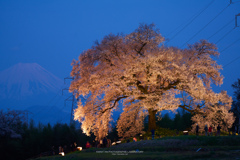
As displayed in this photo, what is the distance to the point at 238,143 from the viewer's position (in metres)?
21.1

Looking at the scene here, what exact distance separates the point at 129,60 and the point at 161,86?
20.2ft

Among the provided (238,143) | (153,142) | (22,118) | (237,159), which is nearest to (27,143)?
(22,118)

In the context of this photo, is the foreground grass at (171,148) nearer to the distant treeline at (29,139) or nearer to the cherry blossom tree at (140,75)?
the cherry blossom tree at (140,75)

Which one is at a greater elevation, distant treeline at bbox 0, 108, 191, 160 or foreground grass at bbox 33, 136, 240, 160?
distant treeline at bbox 0, 108, 191, 160

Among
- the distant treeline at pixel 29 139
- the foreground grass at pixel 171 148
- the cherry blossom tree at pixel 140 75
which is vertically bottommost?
the foreground grass at pixel 171 148

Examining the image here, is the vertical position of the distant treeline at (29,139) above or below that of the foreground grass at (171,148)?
above

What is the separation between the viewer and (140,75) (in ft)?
106

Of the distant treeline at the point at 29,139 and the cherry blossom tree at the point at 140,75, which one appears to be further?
the distant treeline at the point at 29,139

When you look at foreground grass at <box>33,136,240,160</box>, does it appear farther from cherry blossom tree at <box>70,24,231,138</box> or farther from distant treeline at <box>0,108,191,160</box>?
distant treeline at <box>0,108,191,160</box>

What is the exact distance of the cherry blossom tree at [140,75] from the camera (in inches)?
1158

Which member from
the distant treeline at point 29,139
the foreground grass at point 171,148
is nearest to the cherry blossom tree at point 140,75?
the foreground grass at point 171,148

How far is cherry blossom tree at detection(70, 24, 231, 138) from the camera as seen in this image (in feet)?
96.5

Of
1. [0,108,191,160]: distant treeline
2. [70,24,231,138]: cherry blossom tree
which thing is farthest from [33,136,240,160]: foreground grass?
[0,108,191,160]: distant treeline

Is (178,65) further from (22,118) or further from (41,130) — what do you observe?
(41,130)
